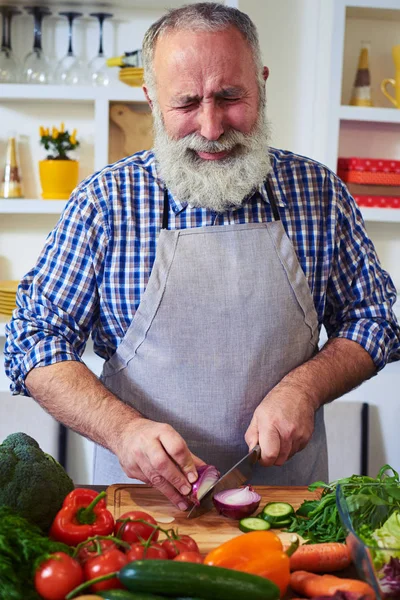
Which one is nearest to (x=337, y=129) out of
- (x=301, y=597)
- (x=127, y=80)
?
(x=127, y=80)

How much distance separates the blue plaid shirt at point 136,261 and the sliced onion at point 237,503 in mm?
442

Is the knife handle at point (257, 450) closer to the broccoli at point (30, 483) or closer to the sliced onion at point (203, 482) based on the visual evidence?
the sliced onion at point (203, 482)

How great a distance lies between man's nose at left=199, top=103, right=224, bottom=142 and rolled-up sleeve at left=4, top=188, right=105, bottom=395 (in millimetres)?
313

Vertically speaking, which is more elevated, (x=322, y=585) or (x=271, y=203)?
(x=271, y=203)

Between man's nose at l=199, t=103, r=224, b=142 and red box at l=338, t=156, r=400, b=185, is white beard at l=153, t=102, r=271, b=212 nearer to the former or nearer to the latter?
man's nose at l=199, t=103, r=224, b=142

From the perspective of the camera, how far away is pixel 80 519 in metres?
1.19

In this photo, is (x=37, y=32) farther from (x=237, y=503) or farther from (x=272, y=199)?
(x=237, y=503)

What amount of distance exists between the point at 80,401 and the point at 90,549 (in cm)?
48

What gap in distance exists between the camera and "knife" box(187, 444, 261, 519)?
1372 millimetres

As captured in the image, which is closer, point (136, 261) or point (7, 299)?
point (136, 261)

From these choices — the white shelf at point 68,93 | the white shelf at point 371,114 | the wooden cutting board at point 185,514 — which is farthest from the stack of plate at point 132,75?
the wooden cutting board at point 185,514

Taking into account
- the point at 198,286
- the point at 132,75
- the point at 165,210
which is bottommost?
the point at 198,286

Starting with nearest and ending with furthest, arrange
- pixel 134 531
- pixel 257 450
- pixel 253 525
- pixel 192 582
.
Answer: pixel 192 582 < pixel 134 531 < pixel 253 525 < pixel 257 450

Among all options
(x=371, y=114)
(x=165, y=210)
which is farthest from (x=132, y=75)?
(x=165, y=210)
